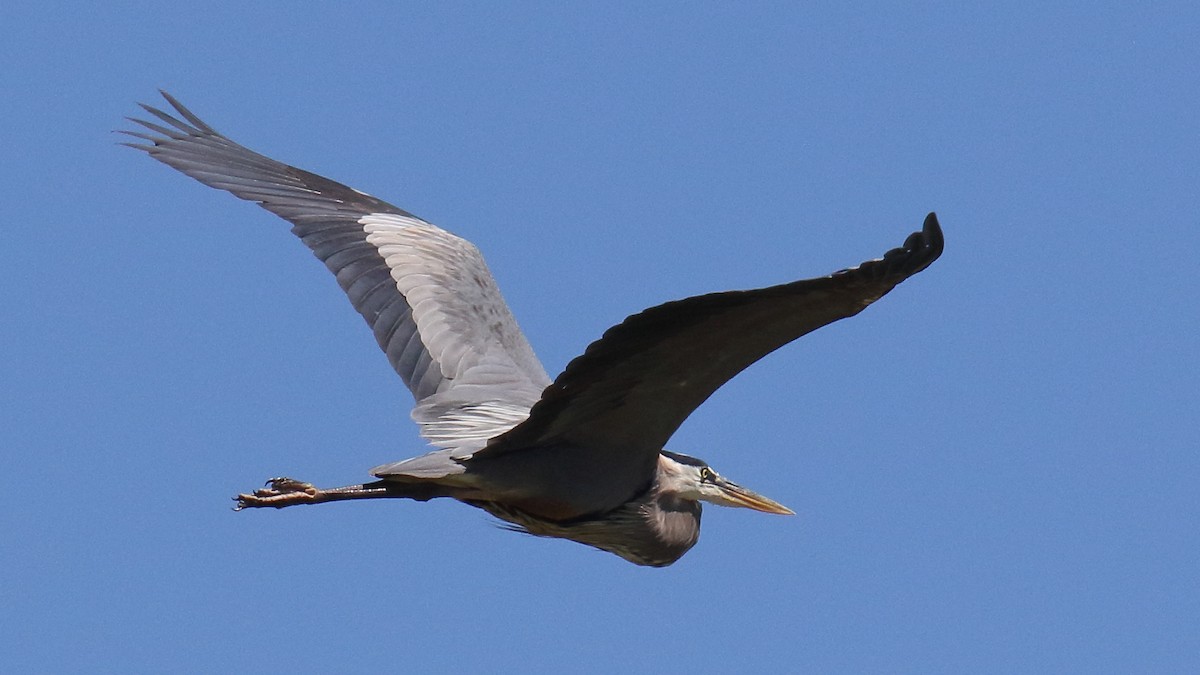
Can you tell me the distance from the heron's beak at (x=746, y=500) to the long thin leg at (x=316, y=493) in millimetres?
1431

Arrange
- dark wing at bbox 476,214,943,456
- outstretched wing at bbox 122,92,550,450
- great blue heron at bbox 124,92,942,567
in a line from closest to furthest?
dark wing at bbox 476,214,943,456, great blue heron at bbox 124,92,942,567, outstretched wing at bbox 122,92,550,450

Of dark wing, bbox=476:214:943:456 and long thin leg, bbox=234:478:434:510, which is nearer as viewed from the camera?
dark wing, bbox=476:214:943:456

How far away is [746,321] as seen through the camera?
560cm

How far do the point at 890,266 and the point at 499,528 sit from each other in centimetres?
281

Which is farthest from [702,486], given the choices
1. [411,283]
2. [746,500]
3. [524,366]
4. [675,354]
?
[411,283]

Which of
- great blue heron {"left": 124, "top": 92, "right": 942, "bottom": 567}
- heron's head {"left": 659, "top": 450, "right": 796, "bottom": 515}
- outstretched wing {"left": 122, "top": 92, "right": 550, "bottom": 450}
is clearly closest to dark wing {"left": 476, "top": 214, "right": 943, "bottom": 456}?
great blue heron {"left": 124, "top": 92, "right": 942, "bottom": 567}

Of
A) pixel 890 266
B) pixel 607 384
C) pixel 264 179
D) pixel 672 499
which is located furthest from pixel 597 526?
pixel 264 179

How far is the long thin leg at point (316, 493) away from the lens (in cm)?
707

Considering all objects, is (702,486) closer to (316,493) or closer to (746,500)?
(746,500)

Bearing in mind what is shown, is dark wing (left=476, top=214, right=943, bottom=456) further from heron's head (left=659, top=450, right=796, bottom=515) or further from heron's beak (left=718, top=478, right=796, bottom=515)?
heron's beak (left=718, top=478, right=796, bottom=515)

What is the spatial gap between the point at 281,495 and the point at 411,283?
1.57 meters

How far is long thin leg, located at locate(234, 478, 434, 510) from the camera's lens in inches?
278

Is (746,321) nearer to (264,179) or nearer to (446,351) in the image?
(446,351)

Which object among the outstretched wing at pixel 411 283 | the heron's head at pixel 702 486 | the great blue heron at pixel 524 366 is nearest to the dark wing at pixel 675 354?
the great blue heron at pixel 524 366
